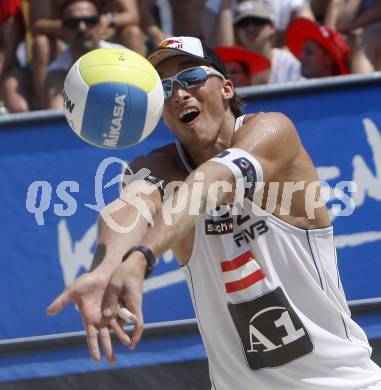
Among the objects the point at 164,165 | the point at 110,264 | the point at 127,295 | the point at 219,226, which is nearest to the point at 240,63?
the point at 164,165

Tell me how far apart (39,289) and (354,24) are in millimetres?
3255

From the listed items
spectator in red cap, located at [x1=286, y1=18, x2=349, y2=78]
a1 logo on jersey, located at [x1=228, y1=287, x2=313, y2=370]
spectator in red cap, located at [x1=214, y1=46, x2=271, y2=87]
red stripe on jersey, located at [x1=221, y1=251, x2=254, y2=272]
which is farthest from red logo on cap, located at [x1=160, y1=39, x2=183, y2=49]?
spectator in red cap, located at [x1=286, y1=18, x2=349, y2=78]

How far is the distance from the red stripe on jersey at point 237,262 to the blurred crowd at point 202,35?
2923 millimetres

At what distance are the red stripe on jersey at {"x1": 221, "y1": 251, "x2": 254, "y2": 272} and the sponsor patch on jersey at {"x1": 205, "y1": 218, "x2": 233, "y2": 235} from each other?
0.36 feet

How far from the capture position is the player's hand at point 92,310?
2705mm

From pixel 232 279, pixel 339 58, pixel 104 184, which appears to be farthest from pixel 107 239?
pixel 339 58

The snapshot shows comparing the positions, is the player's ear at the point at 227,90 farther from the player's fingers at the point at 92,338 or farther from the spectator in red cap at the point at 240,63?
the spectator in red cap at the point at 240,63

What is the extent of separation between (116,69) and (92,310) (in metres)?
1.20

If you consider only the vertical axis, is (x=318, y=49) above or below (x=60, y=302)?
below

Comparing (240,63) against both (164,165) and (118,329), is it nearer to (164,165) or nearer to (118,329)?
(164,165)

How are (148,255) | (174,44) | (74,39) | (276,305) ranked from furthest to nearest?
1. (74,39)
2. (174,44)
3. (276,305)
4. (148,255)

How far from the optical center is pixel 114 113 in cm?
358

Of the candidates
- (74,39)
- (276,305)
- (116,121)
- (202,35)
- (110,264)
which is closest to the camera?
(110,264)

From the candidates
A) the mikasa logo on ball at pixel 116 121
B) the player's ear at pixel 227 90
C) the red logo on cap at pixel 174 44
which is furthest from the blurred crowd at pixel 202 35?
the mikasa logo on ball at pixel 116 121
